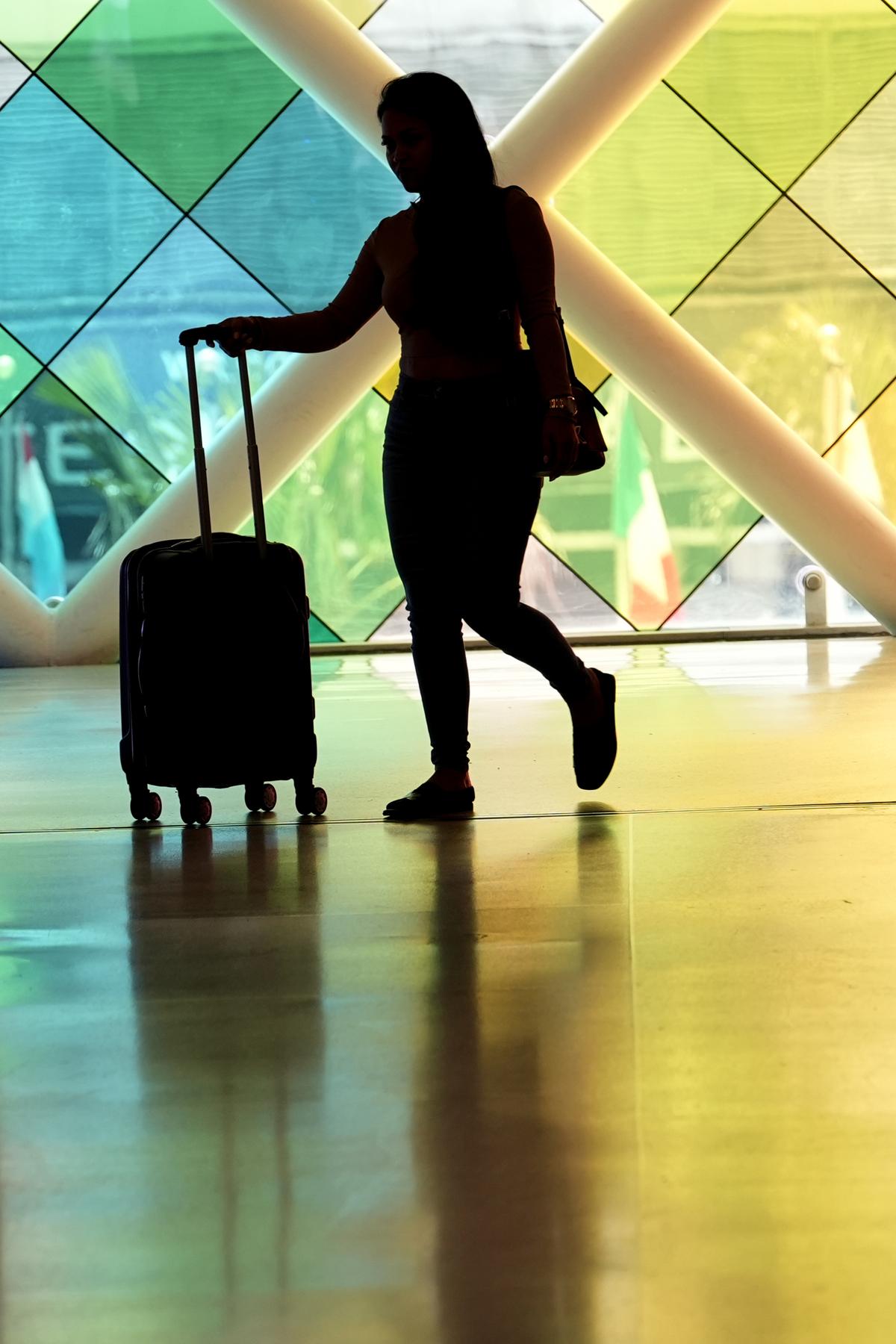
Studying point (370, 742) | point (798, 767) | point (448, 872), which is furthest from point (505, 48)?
point (448, 872)

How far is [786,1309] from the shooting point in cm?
146

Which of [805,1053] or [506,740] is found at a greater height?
[506,740]

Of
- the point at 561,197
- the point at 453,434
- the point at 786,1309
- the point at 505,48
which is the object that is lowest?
the point at 786,1309

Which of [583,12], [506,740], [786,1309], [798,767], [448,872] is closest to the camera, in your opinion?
[786,1309]

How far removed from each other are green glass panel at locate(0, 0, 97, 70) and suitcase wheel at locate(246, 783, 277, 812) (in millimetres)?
8097

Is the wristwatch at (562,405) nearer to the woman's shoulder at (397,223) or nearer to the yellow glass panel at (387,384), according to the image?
the woman's shoulder at (397,223)

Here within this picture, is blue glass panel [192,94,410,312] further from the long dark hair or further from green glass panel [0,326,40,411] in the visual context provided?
the long dark hair

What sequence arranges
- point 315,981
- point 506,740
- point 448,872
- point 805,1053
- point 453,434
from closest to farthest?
point 805,1053
point 315,981
point 448,872
point 453,434
point 506,740

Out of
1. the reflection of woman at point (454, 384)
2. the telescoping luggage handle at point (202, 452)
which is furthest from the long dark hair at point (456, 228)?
the telescoping luggage handle at point (202, 452)

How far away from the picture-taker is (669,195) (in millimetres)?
10938

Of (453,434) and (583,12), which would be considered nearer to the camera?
(453,434)

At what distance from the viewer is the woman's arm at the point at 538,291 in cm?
410

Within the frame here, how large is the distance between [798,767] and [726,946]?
213 centimetres

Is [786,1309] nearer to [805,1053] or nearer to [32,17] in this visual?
[805,1053]
